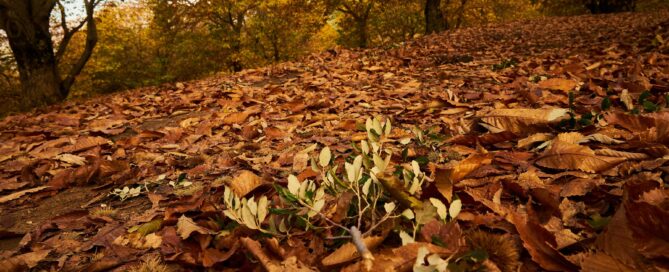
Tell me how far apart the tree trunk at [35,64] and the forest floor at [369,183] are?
5.68 m

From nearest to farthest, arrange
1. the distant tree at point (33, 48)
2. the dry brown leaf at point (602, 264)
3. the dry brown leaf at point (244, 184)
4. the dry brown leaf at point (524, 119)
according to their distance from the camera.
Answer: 1. the dry brown leaf at point (602, 264)
2. the dry brown leaf at point (244, 184)
3. the dry brown leaf at point (524, 119)
4. the distant tree at point (33, 48)

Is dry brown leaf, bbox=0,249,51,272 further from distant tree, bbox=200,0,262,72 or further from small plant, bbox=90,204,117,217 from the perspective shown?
distant tree, bbox=200,0,262,72

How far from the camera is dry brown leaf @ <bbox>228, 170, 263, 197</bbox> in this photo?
5.01 ft

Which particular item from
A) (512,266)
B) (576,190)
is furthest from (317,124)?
(512,266)

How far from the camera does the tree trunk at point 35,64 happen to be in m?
7.87

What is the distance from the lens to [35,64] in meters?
8.18

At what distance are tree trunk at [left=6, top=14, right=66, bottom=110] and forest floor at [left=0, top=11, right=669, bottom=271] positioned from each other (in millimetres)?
5684

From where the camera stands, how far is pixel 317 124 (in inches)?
109

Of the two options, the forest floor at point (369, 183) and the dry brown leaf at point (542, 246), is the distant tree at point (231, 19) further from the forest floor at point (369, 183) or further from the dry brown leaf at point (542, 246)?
the dry brown leaf at point (542, 246)

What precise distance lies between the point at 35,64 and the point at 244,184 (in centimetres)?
907

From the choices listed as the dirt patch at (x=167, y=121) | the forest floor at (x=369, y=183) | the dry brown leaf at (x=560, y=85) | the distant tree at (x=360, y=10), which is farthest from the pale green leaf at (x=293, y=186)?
the distant tree at (x=360, y=10)

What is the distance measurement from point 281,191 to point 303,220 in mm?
109

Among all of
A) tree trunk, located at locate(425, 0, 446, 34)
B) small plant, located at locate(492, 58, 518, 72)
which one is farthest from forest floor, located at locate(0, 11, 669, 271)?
tree trunk, located at locate(425, 0, 446, 34)

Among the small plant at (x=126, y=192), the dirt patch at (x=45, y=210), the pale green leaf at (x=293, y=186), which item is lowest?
the dirt patch at (x=45, y=210)
